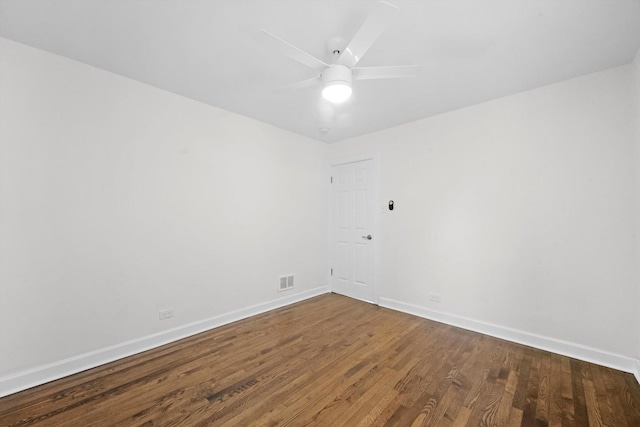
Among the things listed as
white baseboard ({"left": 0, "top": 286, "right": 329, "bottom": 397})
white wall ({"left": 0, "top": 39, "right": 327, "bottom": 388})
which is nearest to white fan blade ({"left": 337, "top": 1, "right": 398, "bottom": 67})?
white wall ({"left": 0, "top": 39, "right": 327, "bottom": 388})

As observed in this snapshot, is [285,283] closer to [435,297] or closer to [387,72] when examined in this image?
[435,297]

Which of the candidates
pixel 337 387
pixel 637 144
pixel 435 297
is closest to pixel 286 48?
pixel 337 387

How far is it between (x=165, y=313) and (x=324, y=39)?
9.79ft

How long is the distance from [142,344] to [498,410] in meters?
3.05

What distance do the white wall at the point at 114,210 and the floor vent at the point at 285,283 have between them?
0.16m

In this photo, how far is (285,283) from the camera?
12.5 ft

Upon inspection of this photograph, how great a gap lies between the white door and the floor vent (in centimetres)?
90

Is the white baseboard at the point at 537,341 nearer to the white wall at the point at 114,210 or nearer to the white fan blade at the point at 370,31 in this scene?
the white wall at the point at 114,210

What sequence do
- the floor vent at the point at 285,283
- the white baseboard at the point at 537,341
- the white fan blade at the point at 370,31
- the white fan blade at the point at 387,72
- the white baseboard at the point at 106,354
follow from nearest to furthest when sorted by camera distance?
the white fan blade at the point at 370,31, the white fan blade at the point at 387,72, the white baseboard at the point at 106,354, the white baseboard at the point at 537,341, the floor vent at the point at 285,283

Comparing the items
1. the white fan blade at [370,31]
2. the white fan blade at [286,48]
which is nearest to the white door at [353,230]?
the white fan blade at [370,31]

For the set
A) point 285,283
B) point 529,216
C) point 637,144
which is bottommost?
point 285,283

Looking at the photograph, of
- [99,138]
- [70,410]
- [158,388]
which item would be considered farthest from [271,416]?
[99,138]

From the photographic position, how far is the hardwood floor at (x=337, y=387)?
64.3 inches

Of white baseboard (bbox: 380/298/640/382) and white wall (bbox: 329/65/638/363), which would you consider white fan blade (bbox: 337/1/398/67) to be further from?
white baseboard (bbox: 380/298/640/382)
